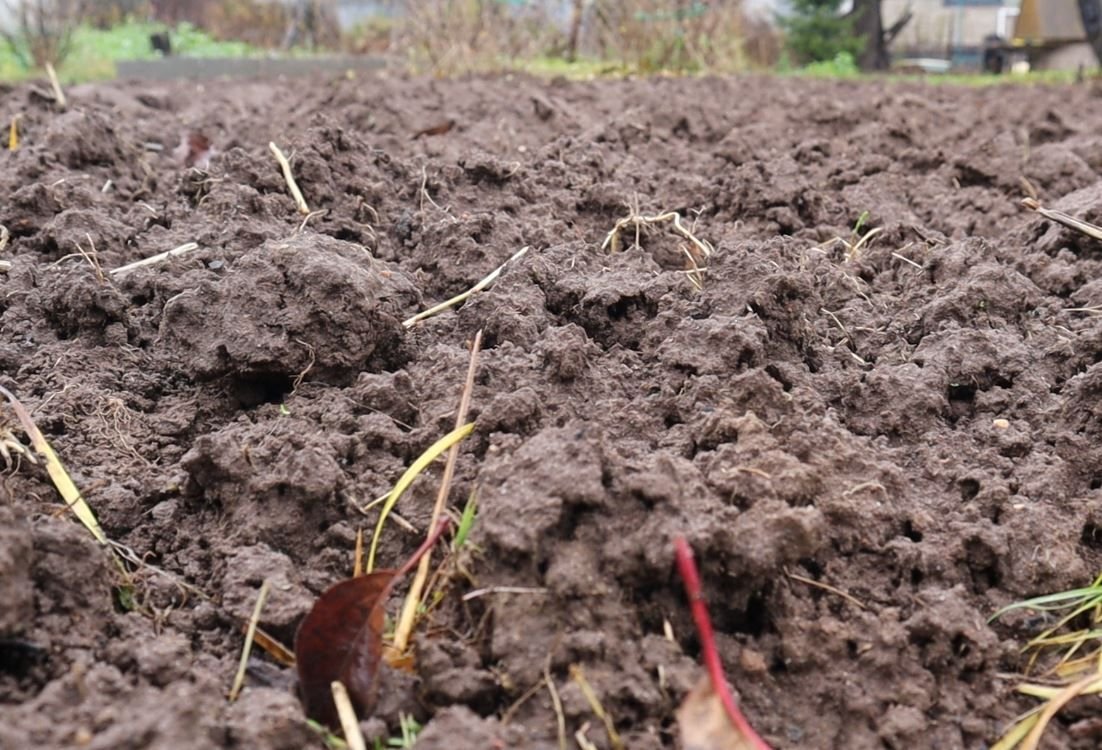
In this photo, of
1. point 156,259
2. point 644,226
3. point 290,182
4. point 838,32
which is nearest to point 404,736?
point 156,259

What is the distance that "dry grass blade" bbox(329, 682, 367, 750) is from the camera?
1308 mm

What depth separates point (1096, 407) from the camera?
188cm

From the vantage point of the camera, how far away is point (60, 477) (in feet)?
5.76

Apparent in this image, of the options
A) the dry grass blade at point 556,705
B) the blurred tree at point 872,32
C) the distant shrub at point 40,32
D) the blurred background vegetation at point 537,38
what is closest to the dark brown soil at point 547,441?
the dry grass blade at point 556,705

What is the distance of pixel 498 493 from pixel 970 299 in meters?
1.33

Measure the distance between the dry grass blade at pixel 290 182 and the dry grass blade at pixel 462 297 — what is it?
656 mm

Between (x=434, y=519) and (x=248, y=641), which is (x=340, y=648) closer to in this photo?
(x=248, y=641)

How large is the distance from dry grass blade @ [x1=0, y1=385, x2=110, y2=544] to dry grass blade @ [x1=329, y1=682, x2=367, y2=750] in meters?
0.50

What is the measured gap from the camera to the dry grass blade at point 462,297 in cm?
219

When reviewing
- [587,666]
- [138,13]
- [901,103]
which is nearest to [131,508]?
[587,666]

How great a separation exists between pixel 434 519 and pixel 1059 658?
3.31 ft

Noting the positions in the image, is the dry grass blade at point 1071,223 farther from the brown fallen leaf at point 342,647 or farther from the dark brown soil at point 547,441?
the brown fallen leaf at point 342,647

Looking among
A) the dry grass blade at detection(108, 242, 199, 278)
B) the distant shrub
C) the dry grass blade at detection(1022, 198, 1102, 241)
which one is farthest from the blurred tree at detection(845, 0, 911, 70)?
the dry grass blade at detection(108, 242, 199, 278)

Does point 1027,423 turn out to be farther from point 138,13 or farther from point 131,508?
point 138,13
